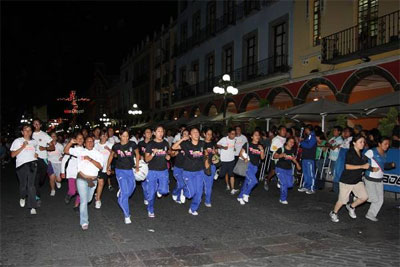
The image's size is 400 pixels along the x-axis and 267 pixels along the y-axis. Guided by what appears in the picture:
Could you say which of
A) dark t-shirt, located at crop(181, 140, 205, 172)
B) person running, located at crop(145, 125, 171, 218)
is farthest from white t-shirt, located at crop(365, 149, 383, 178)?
→ person running, located at crop(145, 125, 171, 218)

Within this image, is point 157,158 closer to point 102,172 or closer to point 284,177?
point 102,172

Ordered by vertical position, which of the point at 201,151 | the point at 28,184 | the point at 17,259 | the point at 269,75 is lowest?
the point at 17,259

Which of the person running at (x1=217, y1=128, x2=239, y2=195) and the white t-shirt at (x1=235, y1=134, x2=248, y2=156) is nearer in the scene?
the person running at (x1=217, y1=128, x2=239, y2=195)

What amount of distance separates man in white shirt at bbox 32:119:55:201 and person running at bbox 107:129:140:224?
2.28 metres

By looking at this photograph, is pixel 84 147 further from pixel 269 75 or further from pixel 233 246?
pixel 269 75

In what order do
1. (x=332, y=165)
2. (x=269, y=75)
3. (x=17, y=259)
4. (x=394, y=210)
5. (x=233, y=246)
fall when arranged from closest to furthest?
(x=17, y=259)
(x=233, y=246)
(x=394, y=210)
(x=332, y=165)
(x=269, y=75)

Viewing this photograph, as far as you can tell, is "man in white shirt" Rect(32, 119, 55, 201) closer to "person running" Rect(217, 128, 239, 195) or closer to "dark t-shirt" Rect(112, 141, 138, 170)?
"dark t-shirt" Rect(112, 141, 138, 170)

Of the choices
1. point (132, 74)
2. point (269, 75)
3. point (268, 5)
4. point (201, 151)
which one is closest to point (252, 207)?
point (201, 151)

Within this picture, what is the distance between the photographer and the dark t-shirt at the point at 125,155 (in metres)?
7.39

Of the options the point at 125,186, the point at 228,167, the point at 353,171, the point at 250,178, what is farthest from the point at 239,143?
the point at 125,186

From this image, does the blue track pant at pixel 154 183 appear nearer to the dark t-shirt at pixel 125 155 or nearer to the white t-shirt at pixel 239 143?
the dark t-shirt at pixel 125 155

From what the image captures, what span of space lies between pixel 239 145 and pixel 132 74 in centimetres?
4507

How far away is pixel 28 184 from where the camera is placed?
814cm

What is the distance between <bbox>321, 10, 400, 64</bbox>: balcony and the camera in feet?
42.9
